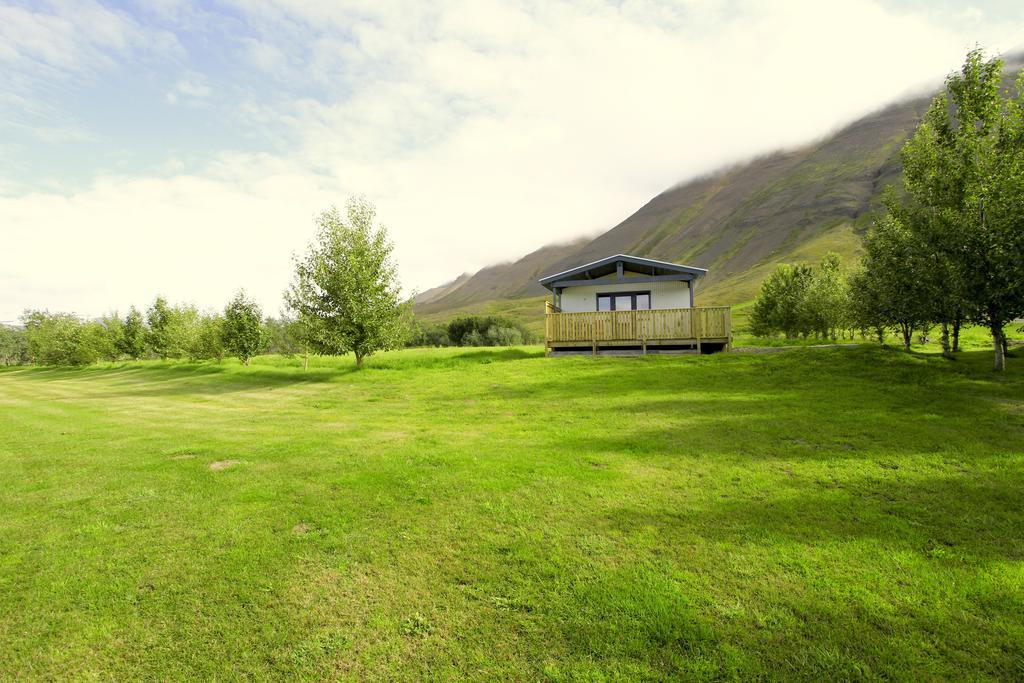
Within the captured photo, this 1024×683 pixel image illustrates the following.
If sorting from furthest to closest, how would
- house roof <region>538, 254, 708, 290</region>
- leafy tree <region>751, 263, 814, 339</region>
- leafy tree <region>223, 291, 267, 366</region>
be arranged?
leafy tree <region>751, 263, 814, 339</region> < leafy tree <region>223, 291, 267, 366</region> < house roof <region>538, 254, 708, 290</region>

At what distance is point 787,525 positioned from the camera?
549cm

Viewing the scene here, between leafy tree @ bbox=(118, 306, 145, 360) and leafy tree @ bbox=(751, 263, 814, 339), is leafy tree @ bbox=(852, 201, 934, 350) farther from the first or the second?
leafy tree @ bbox=(118, 306, 145, 360)

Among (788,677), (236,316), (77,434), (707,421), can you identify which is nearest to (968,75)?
(707,421)

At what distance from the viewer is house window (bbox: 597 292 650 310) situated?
29578 mm

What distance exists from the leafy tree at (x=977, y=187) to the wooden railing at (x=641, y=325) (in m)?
9.28

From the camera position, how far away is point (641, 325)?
2477cm

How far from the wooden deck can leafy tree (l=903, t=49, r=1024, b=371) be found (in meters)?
9.19

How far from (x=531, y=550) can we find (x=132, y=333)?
221 ft

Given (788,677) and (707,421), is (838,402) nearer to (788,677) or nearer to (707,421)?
(707,421)

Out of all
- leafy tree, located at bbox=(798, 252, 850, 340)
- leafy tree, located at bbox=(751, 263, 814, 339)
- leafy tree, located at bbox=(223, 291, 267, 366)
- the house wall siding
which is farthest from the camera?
leafy tree, located at bbox=(751, 263, 814, 339)

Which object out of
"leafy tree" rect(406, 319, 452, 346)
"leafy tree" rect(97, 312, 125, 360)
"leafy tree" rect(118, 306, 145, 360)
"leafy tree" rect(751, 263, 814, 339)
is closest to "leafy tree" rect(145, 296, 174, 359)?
"leafy tree" rect(118, 306, 145, 360)

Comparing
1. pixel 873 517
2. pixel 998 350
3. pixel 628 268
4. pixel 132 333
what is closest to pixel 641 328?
pixel 628 268

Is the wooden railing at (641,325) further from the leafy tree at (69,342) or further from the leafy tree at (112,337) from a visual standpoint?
the leafy tree at (69,342)

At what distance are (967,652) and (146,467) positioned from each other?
1155cm
